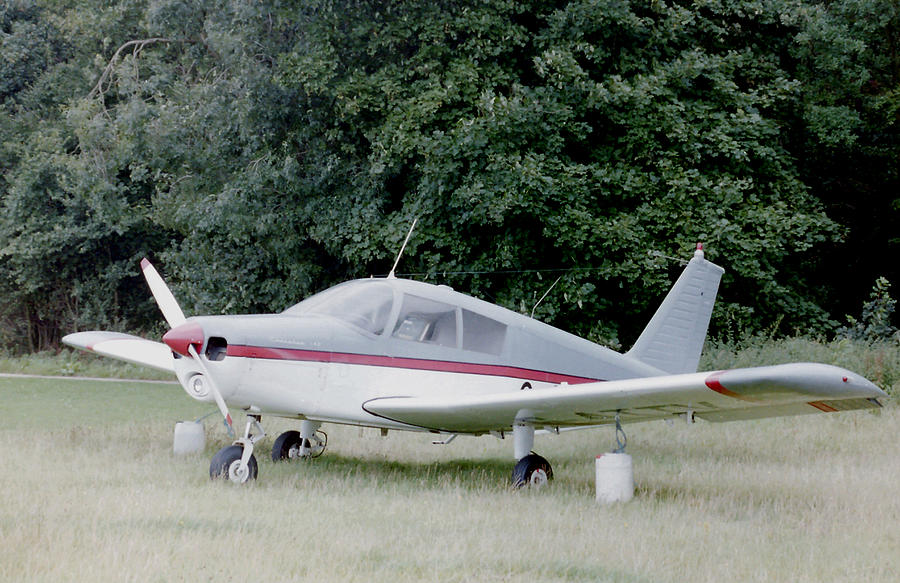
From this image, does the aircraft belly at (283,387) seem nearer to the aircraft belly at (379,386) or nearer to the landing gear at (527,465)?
the aircraft belly at (379,386)

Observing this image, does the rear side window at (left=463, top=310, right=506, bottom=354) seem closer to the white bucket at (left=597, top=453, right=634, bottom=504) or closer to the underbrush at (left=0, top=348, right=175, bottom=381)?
the white bucket at (left=597, top=453, right=634, bottom=504)

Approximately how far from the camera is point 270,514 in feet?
19.5

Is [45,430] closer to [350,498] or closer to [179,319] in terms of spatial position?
[179,319]

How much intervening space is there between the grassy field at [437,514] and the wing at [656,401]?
614 mm

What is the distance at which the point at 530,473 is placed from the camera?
25.6ft

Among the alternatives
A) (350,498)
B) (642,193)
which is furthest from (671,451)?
(642,193)

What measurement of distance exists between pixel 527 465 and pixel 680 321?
3.03 meters

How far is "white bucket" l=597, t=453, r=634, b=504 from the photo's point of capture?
706cm

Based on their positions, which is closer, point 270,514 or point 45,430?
point 270,514

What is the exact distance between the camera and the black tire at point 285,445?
29.9 feet

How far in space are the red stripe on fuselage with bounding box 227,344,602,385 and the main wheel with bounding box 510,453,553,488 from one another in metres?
0.86

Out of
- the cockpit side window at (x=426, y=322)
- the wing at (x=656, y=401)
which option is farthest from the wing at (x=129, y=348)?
the wing at (x=656, y=401)

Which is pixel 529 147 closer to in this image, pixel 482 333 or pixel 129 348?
pixel 129 348

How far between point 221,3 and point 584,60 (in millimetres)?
7802
